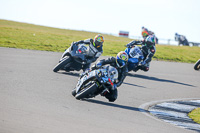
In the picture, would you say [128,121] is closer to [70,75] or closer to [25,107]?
[25,107]

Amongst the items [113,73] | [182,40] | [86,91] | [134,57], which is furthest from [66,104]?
[182,40]

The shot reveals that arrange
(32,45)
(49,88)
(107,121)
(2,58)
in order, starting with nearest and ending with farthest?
(107,121) → (49,88) → (2,58) → (32,45)

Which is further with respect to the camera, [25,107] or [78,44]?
[78,44]

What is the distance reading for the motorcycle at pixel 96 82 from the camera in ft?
31.0

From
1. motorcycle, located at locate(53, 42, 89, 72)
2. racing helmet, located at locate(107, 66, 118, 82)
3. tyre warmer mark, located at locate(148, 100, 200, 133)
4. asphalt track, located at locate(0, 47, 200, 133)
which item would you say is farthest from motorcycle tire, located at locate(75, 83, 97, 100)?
motorcycle, located at locate(53, 42, 89, 72)

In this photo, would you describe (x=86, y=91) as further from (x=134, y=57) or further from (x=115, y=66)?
(x=134, y=57)

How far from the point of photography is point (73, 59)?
14.4 m

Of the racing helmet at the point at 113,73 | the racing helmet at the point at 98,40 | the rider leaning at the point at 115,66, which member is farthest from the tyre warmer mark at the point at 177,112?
the racing helmet at the point at 98,40

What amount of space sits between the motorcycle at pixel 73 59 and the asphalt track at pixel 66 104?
28 centimetres

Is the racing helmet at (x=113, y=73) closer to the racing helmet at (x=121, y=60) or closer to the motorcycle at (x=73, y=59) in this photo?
the racing helmet at (x=121, y=60)

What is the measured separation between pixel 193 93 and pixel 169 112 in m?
4.36

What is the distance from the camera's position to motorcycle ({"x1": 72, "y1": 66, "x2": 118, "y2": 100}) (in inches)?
372

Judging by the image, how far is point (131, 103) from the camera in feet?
34.6

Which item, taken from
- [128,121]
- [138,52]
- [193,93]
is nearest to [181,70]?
[138,52]
